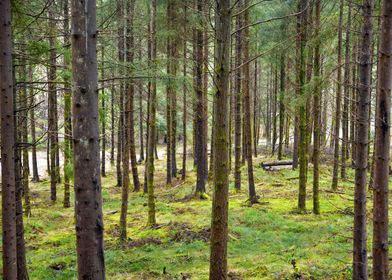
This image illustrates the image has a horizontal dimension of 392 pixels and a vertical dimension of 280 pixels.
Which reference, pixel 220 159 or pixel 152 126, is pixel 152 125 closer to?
pixel 152 126

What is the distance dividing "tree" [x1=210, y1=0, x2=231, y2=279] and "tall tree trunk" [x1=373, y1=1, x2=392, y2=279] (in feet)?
6.55

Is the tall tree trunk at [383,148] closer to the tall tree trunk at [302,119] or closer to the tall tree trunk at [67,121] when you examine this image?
the tall tree trunk at [67,121]

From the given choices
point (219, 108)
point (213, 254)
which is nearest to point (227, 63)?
point (219, 108)

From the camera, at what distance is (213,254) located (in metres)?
5.48

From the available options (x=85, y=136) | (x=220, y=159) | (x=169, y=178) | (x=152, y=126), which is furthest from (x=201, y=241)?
(x=169, y=178)

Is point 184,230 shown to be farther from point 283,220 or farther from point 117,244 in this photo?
point 283,220

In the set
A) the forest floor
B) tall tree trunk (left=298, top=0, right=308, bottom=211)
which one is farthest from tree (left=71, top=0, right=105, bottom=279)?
tall tree trunk (left=298, top=0, right=308, bottom=211)

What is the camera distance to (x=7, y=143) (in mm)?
5207

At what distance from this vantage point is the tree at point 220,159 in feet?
17.1

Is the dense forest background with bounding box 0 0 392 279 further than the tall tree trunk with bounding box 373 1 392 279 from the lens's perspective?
No

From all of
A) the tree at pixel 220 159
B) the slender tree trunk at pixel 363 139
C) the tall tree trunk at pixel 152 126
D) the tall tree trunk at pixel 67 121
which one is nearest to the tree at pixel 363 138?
the slender tree trunk at pixel 363 139

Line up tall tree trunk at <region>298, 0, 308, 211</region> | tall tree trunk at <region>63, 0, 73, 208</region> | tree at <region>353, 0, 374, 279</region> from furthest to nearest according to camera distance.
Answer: tall tree trunk at <region>298, 0, 308, 211</region>
tall tree trunk at <region>63, 0, 73, 208</region>
tree at <region>353, 0, 374, 279</region>

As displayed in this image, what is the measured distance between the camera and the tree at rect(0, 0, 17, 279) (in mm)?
5125

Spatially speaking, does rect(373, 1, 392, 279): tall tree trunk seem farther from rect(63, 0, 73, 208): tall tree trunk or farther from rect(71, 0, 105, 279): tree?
rect(63, 0, 73, 208): tall tree trunk
